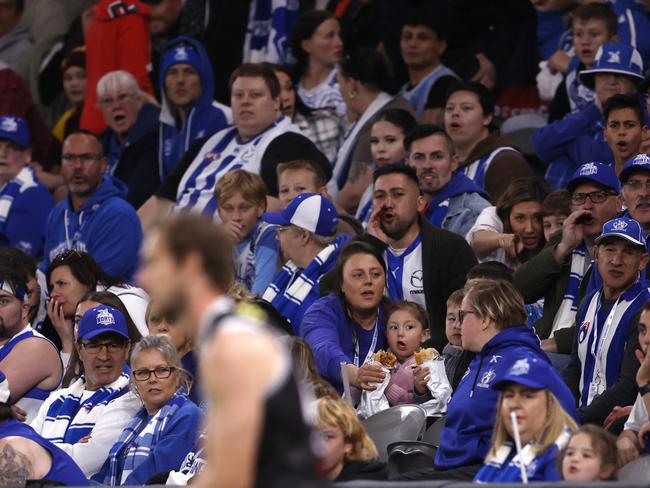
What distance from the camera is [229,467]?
143 inches

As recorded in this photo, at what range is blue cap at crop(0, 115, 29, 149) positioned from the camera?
1132 centimetres

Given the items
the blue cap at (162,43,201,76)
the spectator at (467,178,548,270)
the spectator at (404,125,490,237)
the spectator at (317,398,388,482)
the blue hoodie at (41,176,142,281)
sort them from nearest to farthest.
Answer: the spectator at (317,398,388,482), the spectator at (467,178,548,270), the spectator at (404,125,490,237), the blue hoodie at (41,176,142,281), the blue cap at (162,43,201,76)

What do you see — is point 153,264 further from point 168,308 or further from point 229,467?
point 229,467

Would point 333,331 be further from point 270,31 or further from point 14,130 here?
point 270,31

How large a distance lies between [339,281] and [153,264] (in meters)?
4.45

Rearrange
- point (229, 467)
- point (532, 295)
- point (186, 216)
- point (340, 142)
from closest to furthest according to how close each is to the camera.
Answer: point (229, 467) → point (186, 216) → point (532, 295) → point (340, 142)

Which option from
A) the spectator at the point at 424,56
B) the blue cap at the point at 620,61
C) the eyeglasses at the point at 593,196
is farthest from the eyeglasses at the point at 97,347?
the spectator at the point at 424,56

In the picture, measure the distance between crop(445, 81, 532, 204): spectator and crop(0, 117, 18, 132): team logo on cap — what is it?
3259 mm

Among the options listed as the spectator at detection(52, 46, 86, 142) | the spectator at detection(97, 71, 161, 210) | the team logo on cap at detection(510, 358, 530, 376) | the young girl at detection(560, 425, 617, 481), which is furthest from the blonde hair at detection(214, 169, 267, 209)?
the young girl at detection(560, 425, 617, 481)

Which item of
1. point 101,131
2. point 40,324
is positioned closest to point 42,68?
point 101,131

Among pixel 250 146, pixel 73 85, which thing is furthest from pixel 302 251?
pixel 73 85

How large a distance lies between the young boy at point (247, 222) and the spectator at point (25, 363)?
1285 mm

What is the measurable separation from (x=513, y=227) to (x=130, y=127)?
412 cm

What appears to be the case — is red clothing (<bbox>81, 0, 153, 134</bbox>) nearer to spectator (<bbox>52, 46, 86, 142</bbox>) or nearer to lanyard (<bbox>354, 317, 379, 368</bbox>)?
spectator (<bbox>52, 46, 86, 142</bbox>)
